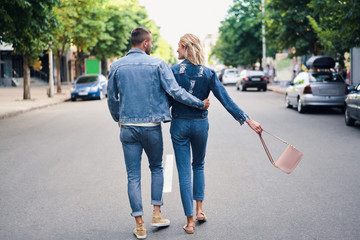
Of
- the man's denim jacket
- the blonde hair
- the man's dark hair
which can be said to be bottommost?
the man's denim jacket

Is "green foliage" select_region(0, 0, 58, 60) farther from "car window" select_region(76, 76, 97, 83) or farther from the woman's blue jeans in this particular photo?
"car window" select_region(76, 76, 97, 83)

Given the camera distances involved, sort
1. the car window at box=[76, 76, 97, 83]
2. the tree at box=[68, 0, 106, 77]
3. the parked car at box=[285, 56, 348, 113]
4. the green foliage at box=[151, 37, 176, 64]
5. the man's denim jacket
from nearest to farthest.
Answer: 1. the man's denim jacket
2. the parked car at box=[285, 56, 348, 113]
3. the car window at box=[76, 76, 97, 83]
4. the tree at box=[68, 0, 106, 77]
5. the green foliage at box=[151, 37, 176, 64]

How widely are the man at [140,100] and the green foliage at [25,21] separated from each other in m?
9.43

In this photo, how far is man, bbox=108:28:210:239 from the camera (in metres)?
4.29

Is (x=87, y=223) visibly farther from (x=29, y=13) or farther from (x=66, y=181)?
(x=29, y=13)

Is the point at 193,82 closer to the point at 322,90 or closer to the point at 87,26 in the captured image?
the point at 322,90

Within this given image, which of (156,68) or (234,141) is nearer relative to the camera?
(156,68)

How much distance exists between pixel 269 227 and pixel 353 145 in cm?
584

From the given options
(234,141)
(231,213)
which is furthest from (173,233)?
(234,141)

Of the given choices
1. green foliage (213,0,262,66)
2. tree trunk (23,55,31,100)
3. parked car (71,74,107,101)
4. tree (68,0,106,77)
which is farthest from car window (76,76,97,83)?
green foliage (213,0,262,66)

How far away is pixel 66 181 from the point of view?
22.2 ft

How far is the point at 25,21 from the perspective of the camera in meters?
14.7

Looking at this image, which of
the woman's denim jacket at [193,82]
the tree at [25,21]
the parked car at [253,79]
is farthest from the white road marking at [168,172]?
the parked car at [253,79]

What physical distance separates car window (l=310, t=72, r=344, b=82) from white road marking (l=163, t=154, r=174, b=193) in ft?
31.2
